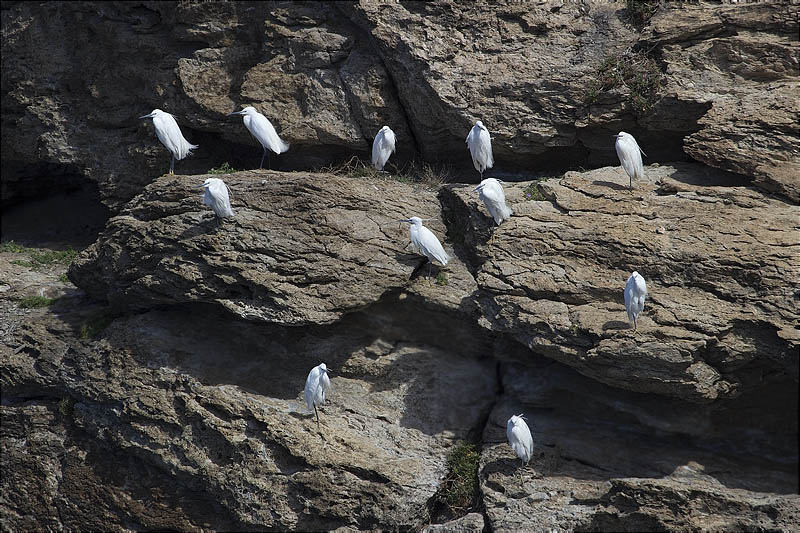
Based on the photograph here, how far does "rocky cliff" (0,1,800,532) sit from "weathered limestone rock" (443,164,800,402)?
0.04 meters

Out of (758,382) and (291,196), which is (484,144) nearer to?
(291,196)

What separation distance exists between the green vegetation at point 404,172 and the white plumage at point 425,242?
2.02 m

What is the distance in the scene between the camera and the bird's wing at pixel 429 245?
11.5 metres

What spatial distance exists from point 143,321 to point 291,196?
3468 mm

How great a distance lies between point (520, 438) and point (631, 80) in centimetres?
644

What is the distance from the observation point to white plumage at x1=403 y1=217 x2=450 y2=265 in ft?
37.8

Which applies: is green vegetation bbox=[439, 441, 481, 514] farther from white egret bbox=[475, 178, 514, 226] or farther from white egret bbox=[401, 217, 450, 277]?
white egret bbox=[475, 178, 514, 226]

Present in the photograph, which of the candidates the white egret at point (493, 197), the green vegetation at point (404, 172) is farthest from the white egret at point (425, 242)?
the green vegetation at point (404, 172)

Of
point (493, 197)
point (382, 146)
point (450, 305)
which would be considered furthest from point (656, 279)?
point (382, 146)

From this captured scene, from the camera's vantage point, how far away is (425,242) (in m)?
11.5

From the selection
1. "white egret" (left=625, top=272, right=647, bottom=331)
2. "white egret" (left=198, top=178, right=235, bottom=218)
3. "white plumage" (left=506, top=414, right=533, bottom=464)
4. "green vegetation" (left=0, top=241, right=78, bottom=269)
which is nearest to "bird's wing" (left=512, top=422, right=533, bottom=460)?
"white plumage" (left=506, top=414, right=533, bottom=464)

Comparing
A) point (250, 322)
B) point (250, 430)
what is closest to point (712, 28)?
point (250, 322)

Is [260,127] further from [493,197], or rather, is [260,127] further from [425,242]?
[493,197]

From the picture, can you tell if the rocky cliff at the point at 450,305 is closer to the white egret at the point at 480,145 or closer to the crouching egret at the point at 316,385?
the crouching egret at the point at 316,385
